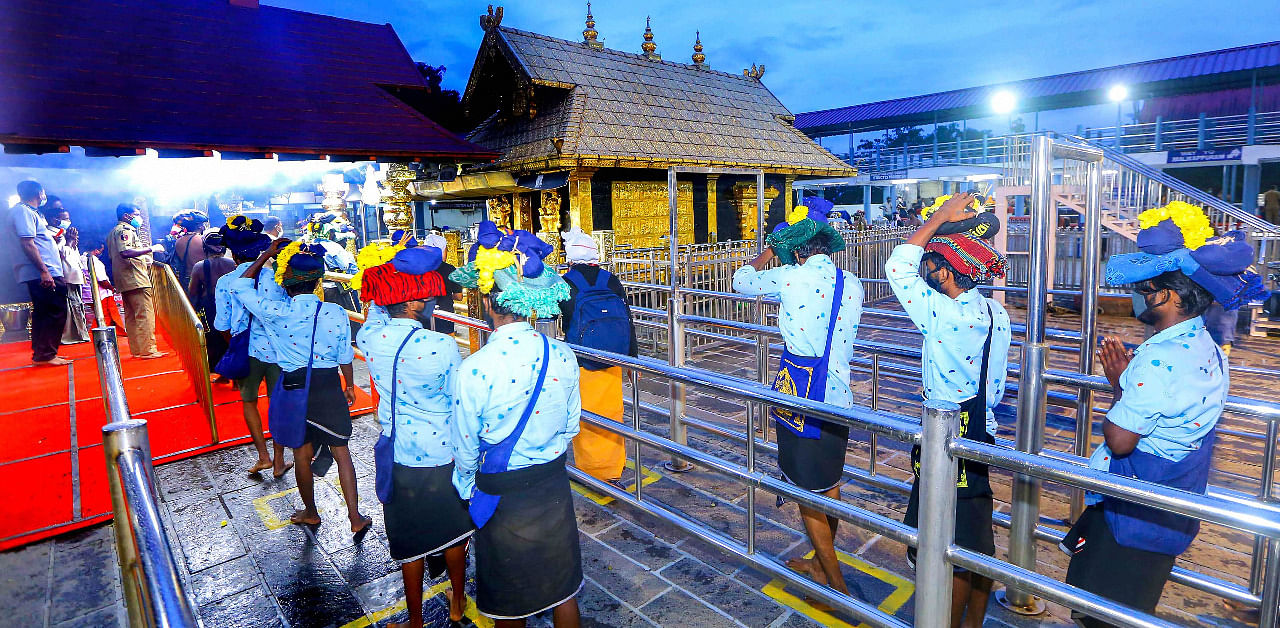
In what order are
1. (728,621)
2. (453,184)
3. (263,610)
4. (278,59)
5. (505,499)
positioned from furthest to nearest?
1. (453,184)
2. (278,59)
3. (263,610)
4. (728,621)
5. (505,499)

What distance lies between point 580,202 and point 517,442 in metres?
10.5

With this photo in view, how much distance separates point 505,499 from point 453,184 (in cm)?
1374

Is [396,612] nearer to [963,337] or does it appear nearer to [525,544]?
[525,544]

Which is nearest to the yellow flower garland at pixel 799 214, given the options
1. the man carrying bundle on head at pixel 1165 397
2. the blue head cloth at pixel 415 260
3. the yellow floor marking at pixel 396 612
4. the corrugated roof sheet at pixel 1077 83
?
the man carrying bundle on head at pixel 1165 397

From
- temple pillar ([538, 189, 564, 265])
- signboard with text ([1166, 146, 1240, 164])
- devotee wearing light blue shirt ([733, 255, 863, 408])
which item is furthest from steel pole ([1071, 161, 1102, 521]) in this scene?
signboard with text ([1166, 146, 1240, 164])

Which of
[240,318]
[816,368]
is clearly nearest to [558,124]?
[240,318]

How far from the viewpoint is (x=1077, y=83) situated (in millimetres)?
23062

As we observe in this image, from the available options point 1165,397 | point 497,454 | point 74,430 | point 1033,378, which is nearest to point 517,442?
point 497,454

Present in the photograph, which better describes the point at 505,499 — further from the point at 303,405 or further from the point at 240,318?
the point at 240,318

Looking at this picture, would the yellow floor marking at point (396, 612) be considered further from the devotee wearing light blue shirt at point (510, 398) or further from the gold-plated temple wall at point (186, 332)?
the gold-plated temple wall at point (186, 332)

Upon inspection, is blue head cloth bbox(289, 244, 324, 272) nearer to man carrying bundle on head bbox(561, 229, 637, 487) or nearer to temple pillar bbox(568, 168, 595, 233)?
man carrying bundle on head bbox(561, 229, 637, 487)

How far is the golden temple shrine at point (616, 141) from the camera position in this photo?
12.4 meters

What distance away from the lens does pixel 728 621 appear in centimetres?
311

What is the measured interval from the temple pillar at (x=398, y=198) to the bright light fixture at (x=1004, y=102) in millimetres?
20137
